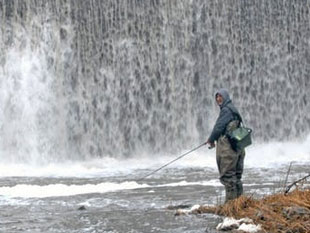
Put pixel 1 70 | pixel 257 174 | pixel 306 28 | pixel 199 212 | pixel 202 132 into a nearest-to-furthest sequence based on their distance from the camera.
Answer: pixel 199 212
pixel 257 174
pixel 1 70
pixel 202 132
pixel 306 28

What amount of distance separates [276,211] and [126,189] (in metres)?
4.78

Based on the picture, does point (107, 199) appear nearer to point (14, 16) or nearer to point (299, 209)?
point (299, 209)

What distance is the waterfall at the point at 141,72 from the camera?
59.0ft

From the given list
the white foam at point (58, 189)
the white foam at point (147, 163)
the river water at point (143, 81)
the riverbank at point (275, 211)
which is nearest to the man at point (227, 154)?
the riverbank at point (275, 211)

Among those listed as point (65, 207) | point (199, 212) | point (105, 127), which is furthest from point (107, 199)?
point (105, 127)

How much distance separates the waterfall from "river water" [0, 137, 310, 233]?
0.81 meters

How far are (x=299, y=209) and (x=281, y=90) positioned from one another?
44.8ft

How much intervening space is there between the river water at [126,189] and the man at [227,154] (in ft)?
1.17

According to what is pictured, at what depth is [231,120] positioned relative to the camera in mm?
8586

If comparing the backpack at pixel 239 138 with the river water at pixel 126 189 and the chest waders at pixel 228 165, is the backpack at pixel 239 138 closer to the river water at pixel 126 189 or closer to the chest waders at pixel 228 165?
the chest waders at pixel 228 165

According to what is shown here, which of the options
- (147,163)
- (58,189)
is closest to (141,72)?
(147,163)

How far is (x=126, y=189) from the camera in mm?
11617

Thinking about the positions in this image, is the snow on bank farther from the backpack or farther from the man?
the backpack

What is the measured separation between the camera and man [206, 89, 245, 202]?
847cm
